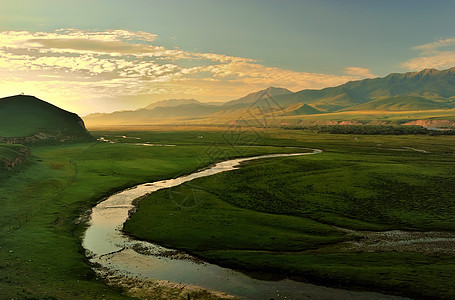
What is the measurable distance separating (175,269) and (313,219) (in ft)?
76.1

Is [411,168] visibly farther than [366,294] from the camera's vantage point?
Yes

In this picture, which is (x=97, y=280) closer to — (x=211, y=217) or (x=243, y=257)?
(x=243, y=257)

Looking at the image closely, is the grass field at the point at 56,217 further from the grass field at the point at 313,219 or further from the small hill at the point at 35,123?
the small hill at the point at 35,123

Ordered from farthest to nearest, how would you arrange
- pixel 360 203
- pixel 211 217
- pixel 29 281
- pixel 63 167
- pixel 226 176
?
pixel 63 167, pixel 226 176, pixel 360 203, pixel 211 217, pixel 29 281

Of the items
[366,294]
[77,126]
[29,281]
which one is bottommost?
[366,294]

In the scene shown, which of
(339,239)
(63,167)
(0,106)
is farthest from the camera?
(0,106)

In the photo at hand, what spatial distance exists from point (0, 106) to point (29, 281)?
7825 inches

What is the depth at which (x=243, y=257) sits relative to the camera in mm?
31859

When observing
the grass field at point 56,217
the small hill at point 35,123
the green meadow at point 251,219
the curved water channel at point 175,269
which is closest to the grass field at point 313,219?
the green meadow at point 251,219

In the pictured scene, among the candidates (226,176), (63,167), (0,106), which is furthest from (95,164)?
(0,106)

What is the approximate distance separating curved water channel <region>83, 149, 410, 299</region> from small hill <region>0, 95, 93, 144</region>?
386 ft

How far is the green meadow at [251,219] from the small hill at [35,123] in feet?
231

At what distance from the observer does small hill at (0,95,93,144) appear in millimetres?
139375

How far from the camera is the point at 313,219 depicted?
146 feet
